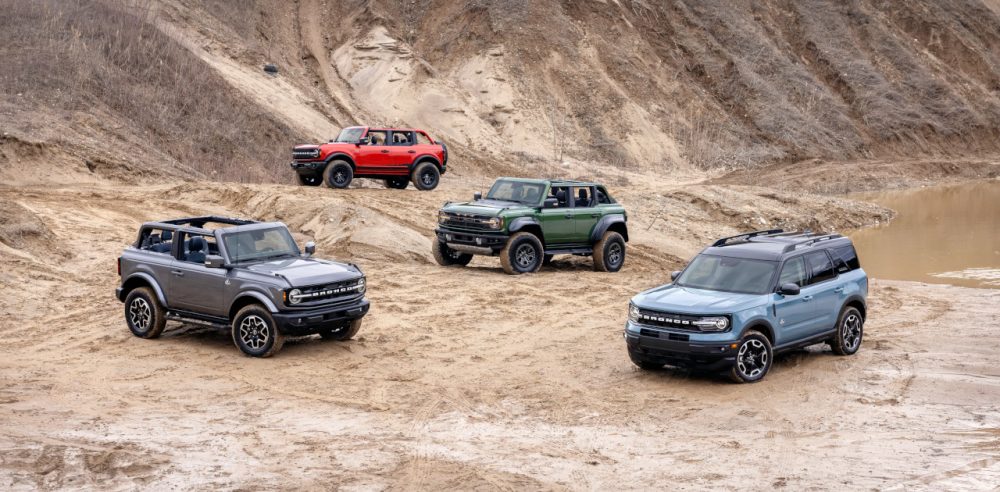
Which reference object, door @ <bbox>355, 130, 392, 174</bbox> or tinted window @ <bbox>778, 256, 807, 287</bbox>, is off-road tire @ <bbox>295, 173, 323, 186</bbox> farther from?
tinted window @ <bbox>778, 256, 807, 287</bbox>

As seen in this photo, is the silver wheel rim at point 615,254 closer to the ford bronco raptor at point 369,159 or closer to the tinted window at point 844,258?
the tinted window at point 844,258

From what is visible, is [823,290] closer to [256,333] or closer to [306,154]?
[256,333]

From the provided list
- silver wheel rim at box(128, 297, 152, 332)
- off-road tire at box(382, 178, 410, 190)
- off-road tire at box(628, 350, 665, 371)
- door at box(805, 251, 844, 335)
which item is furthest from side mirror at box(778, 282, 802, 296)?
off-road tire at box(382, 178, 410, 190)

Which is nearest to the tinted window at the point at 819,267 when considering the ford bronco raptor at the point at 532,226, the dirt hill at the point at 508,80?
the ford bronco raptor at the point at 532,226

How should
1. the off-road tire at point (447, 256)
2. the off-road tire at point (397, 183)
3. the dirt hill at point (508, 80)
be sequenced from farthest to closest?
the dirt hill at point (508, 80), the off-road tire at point (397, 183), the off-road tire at point (447, 256)

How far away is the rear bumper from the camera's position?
12.5 metres

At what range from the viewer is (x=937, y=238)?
32.4 metres

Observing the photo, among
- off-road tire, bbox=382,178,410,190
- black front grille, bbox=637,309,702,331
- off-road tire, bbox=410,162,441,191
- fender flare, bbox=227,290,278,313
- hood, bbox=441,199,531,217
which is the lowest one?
fender flare, bbox=227,290,278,313

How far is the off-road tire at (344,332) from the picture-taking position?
1460cm

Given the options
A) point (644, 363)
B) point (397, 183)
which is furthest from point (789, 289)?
point (397, 183)

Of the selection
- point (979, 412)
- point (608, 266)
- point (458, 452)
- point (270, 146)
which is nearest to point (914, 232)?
point (608, 266)

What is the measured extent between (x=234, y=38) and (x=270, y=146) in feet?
31.6

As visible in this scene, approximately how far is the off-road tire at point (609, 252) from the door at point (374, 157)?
321 inches

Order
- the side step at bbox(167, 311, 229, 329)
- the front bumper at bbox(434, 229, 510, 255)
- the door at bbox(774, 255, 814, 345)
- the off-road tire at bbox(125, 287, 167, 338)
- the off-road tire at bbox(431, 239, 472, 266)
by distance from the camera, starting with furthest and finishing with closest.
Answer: the off-road tire at bbox(431, 239, 472, 266) → the front bumper at bbox(434, 229, 510, 255) → the off-road tire at bbox(125, 287, 167, 338) → the side step at bbox(167, 311, 229, 329) → the door at bbox(774, 255, 814, 345)
